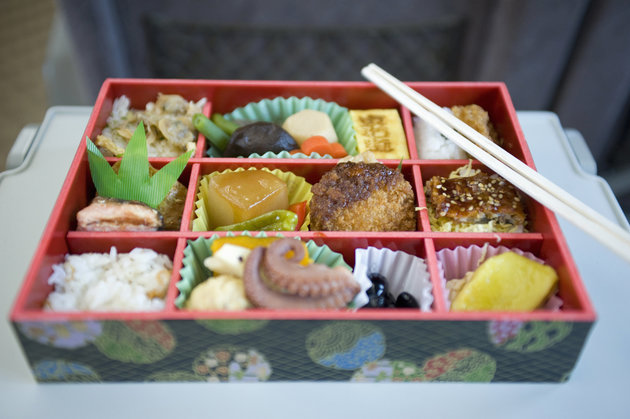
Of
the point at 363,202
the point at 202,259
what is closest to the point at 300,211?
the point at 363,202

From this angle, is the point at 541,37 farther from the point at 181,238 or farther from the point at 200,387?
the point at 200,387

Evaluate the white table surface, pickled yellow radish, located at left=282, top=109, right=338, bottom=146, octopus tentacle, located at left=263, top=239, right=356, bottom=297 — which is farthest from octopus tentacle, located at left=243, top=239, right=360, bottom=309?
pickled yellow radish, located at left=282, top=109, right=338, bottom=146

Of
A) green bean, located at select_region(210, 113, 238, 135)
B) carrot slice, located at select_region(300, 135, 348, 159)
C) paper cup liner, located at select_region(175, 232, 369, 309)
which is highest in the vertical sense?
green bean, located at select_region(210, 113, 238, 135)

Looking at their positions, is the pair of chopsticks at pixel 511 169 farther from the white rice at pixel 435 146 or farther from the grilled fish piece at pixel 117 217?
the grilled fish piece at pixel 117 217

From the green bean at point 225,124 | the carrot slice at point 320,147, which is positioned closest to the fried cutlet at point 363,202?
the carrot slice at point 320,147

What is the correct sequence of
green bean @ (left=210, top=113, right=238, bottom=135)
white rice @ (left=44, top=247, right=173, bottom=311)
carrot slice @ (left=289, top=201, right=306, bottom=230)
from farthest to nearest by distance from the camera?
green bean @ (left=210, top=113, right=238, bottom=135) → carrot slice @ (left=289, top=201, right=306, bottom=230) → white rice @ (left=44, top=247, right=173, bottom=311)

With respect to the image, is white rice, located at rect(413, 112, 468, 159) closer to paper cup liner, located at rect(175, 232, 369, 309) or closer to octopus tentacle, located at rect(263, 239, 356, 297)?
paper cup liner, located at rect(175, 232, 369, 309)

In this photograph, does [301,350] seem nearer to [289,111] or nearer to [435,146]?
[435,146]

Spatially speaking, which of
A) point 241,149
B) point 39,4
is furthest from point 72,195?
point 39,4
